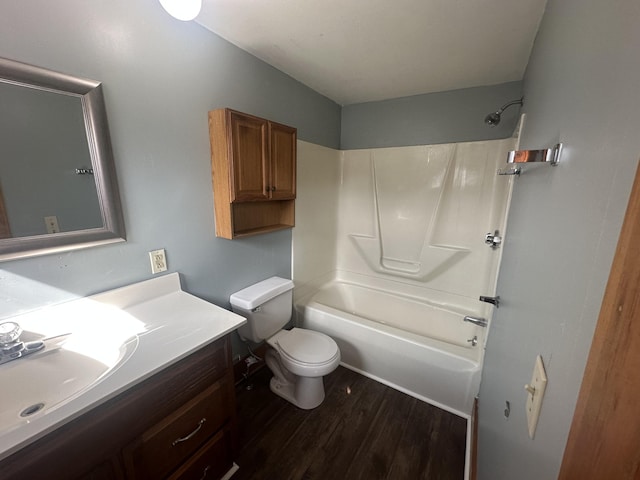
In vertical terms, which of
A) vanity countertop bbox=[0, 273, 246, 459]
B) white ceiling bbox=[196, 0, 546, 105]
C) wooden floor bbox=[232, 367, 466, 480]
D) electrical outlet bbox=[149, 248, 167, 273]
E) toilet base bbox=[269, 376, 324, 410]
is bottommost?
wooden floor bbox=[232, 367, 466, 480]

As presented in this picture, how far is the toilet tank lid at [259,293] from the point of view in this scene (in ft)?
5.65

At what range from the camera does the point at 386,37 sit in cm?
147

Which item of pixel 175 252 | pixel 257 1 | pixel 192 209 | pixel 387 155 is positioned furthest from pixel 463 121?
pixel 175 252

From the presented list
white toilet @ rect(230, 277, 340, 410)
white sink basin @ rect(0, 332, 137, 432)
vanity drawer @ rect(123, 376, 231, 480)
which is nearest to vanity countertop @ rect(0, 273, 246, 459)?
white sink basin @ rect(0, 332, 137, 432)

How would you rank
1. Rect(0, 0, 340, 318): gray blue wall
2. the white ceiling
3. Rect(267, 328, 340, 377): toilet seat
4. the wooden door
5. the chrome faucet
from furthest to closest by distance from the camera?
Rect(267, 328, 340, 377): toilet seat < the white ceiling < Rect(0, 0, 340, 318): gray blue wall < the chrome faucet < the wooden door

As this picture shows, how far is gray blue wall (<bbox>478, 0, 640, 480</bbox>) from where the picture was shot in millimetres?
358

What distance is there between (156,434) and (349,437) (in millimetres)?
1125

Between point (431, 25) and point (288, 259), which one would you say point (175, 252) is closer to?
point (288, 259)

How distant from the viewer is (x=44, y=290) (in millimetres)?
1021

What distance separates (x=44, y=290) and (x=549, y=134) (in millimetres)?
1876

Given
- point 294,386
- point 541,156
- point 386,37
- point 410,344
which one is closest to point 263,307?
point 294,386

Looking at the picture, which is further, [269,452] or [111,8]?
[269,452]

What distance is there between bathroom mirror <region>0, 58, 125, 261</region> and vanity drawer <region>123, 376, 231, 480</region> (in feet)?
2.63

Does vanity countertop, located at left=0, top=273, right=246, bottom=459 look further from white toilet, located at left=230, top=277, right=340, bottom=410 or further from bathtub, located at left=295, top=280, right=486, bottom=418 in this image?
bathtub, located at left=295, top=280, right=486, bottom=418
